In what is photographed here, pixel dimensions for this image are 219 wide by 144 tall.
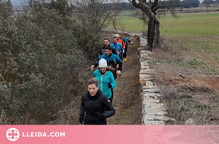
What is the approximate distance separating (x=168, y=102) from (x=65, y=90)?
3915mm

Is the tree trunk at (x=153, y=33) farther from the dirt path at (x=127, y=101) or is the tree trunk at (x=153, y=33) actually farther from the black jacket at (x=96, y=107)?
the black jacket at (x=96, y=107)

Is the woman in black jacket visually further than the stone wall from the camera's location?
No

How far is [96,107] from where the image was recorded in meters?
4.84

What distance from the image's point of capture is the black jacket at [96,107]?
483cm

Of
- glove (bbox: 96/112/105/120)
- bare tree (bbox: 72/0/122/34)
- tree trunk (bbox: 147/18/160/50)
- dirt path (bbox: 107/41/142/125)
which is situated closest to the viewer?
glove (bbox: 96/112/105/120)

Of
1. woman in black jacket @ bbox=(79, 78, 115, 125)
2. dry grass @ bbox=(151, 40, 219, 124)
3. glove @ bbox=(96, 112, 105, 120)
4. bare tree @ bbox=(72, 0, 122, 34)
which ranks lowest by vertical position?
dry grass @ bbox=(151, 40, 219, 124)

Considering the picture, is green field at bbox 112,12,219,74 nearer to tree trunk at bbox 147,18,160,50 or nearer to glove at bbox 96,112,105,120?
tree trunk at bbox 147,18,160,50

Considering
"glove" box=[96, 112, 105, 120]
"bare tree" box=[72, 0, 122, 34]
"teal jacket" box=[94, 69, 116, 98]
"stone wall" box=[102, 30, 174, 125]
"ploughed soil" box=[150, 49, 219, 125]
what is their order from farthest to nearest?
"bare tree" box=[72, 0, 122, 34] → "teal jacket" box=[94, 69, 116, 98] → "ploughed soil" box=[150, 49, 219, 125] → "stone wall" box=[102, 30, 174, 125] → "glove" box=[96, 112, 105, 120]

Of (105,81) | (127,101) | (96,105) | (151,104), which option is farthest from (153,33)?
(96,105)

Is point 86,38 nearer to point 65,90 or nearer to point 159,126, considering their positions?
point 65,90

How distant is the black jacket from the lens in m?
4.83

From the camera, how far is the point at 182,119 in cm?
568

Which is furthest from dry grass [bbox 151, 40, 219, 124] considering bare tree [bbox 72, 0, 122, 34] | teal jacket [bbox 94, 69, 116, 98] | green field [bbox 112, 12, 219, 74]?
bare tree [bbox 72, 0, 122, 34]

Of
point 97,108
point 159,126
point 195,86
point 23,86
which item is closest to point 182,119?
point 159,126
